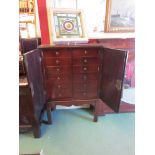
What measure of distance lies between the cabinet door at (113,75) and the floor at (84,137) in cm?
35

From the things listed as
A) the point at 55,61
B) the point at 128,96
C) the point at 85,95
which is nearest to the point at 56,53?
the point at 55,61

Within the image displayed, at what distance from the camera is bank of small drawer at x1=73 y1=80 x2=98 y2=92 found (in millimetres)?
2275

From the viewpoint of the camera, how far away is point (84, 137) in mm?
2039

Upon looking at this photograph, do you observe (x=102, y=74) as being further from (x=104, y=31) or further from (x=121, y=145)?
(x=121, y=145)

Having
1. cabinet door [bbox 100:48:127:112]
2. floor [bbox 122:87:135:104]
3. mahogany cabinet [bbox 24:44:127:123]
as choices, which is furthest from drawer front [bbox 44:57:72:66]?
floor [bbox 122:87:135:104]

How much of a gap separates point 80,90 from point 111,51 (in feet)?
2.21

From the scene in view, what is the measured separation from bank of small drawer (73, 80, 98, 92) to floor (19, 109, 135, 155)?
1.47ft

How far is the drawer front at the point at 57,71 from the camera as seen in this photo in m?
2.16

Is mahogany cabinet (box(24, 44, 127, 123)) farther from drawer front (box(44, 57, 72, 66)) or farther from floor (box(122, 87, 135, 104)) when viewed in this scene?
floor (box(122, 87, 135, 104))

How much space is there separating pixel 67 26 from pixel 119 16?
765mm

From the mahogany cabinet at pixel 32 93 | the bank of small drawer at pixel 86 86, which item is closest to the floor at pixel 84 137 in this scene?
the mahogany cabinet at pixel 32 93
